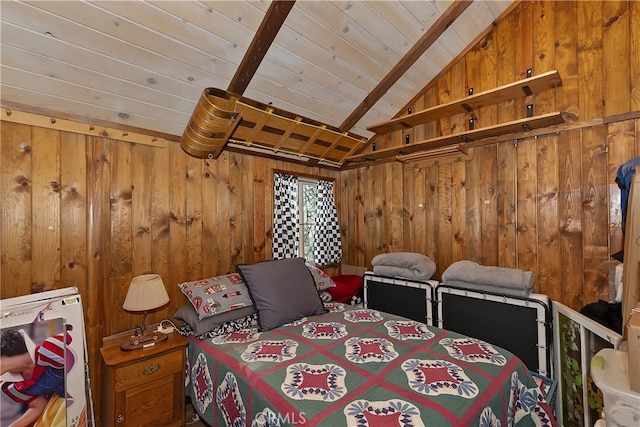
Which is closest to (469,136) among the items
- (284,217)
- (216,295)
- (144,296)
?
(284,217)

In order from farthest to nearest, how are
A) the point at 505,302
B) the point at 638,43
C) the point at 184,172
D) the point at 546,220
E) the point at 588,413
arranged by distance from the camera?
the point at 184,172 < the point at 546,220 < the point at 505,302 < the point at 638,43 < the point at 588,413

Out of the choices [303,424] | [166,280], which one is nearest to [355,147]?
[166,280]

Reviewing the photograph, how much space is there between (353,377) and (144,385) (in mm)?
1329

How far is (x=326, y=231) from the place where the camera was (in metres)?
3.58

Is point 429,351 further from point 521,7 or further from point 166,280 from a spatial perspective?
point 521,7

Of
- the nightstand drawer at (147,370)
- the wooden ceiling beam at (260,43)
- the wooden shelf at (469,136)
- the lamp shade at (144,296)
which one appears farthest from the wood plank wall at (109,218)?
the wooden shelf at (469,136)

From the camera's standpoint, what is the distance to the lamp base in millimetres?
1836

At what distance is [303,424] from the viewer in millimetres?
1145

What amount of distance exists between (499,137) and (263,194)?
2335mm

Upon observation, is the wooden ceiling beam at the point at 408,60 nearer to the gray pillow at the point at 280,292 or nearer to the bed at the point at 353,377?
the gray pillow at the point at 280,292

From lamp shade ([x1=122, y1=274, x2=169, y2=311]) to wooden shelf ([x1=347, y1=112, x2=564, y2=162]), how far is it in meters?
2.41

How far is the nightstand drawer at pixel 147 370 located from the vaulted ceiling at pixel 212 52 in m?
1.73

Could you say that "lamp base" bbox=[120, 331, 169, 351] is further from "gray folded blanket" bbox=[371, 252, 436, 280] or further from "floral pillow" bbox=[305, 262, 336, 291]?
"gray folded blanket" bbox=[371, 252, 436, 280]

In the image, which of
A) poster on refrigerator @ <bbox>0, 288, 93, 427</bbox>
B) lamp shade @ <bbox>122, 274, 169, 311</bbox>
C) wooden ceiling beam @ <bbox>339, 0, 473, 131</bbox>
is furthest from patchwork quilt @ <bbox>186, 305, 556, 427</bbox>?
wooden ceiling beam @ <bbox>339, 0, 473, 131</bbox>
